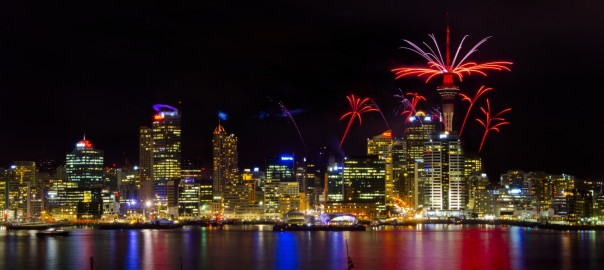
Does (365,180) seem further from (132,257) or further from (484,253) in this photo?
(132,257)

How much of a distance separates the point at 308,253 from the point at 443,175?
101492mm

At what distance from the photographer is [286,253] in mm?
76125

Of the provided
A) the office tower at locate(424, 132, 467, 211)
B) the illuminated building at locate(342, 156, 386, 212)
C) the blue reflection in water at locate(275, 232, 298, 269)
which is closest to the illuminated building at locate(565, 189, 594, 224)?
the illuminated building at locate(342, 156, 386, 212)

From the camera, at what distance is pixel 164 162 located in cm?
17712

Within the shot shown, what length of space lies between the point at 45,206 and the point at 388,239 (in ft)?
327

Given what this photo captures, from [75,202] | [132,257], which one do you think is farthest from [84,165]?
[132,257]

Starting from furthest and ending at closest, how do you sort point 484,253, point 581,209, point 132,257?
point 581,209 < point 484,253 < point 132,257

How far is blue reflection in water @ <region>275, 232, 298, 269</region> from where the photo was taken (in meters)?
65.8

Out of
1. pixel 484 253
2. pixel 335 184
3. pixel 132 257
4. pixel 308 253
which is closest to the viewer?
pixel 132 257

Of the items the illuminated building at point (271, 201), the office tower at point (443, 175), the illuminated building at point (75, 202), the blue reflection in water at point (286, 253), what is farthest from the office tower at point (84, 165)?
the blue reflection in water at point (286, 253)

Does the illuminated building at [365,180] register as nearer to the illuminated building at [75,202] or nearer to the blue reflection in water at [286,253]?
the illuminated building at [75,202]

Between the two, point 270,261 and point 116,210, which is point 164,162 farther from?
point 270,261

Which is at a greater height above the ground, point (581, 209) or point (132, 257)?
point (581, 209)

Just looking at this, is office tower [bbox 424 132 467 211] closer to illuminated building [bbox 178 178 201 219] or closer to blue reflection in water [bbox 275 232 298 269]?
illuminated building [bbox 178 178 201 219]
